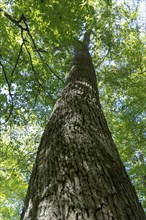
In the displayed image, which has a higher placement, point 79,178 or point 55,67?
point 55,67

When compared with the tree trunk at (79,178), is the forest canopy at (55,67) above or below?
above

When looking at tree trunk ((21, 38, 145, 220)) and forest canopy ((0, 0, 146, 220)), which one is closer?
tree trunk ((21, 38, 145, 220))

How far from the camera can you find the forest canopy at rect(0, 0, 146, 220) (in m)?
6.81

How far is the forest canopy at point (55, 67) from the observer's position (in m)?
6.81

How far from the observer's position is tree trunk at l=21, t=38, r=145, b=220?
63.7 inches

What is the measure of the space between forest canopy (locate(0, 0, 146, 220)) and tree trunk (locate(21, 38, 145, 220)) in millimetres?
4449

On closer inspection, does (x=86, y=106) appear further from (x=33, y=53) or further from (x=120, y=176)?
(x=33, y=53)

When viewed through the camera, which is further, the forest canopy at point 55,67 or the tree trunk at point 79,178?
the forest canopy at point 55,67

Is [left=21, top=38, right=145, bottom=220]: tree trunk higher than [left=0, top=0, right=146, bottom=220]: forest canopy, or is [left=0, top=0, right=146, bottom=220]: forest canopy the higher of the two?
[left=0, top=0, right=146, bottom=220]: forest canopy

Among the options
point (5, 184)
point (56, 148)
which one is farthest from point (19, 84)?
point (56, 148)

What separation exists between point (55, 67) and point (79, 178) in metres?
9.61

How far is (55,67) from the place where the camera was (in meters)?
11.1

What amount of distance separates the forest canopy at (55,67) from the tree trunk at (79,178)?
14.6ft

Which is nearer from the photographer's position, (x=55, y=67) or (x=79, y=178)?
(x=79, y=178)
